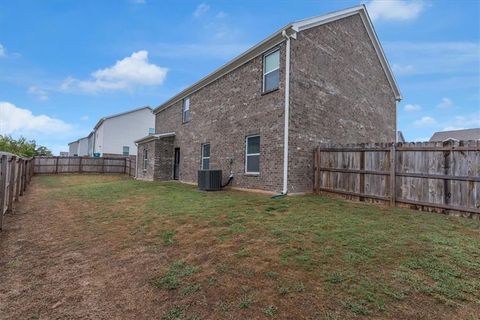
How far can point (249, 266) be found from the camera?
12.0 feet

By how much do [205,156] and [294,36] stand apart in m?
7.73

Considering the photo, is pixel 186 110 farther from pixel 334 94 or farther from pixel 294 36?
pixel 334 94

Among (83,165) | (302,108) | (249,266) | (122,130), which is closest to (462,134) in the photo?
(302,108)

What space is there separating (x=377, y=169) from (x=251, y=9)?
8785 millimetres

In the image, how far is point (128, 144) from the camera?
31.8 m

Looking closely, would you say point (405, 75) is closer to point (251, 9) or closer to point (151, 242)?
point (251, 9)

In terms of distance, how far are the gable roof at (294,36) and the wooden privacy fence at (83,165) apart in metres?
13.8

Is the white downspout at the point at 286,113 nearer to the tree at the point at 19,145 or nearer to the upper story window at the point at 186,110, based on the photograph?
the upper story window at the point at 186,110

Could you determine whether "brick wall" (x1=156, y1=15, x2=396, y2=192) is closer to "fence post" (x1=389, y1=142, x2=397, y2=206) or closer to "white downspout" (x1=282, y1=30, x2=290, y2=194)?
"white downspout" (x1=282, y1=30, x2=290, y2=194)

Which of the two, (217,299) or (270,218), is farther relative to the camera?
(270,218)

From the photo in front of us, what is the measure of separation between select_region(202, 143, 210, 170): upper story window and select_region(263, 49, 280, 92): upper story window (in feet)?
17.1

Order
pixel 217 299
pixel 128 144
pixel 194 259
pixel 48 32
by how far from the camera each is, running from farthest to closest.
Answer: pixel 128 144, pixel 48 32, pixel 194 259, pixel 217 299

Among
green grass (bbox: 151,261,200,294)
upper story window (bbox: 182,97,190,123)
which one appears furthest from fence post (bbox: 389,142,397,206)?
upper story window (bbox: 182,97,190,123)

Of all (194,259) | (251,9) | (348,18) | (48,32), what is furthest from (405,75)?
(48,32)
